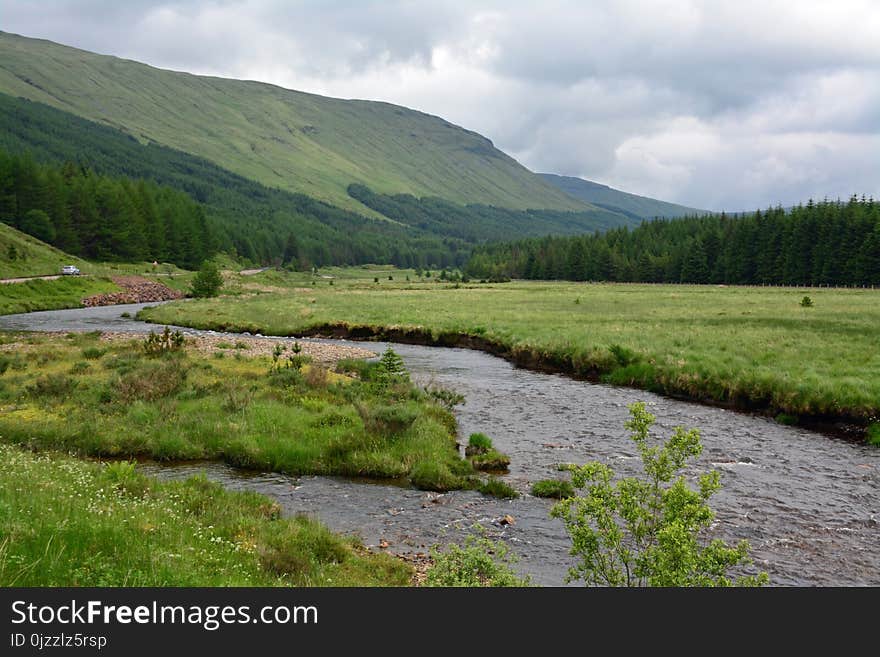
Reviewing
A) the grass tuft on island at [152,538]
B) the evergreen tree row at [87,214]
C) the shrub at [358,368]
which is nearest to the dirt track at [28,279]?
the evergreen tree row at [87,214]

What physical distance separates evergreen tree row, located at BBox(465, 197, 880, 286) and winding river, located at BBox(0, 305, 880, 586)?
4297 inches

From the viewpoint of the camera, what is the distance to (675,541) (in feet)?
25.3

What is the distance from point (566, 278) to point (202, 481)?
6629 inches

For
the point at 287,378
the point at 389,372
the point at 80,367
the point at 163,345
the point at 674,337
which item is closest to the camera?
the point at 287,378

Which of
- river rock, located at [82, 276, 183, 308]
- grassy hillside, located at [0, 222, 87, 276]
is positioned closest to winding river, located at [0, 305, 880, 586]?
river rock, located at [82, 276, 183, 308]

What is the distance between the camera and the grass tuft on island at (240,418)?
725 inches

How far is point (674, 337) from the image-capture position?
39.0m

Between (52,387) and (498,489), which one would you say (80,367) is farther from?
(498,489)

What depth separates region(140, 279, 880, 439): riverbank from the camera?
82.5 feet

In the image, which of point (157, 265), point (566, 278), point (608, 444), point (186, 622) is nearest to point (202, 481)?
point (186, 622)

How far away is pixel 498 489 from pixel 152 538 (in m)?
9.21

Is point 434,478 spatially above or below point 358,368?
below

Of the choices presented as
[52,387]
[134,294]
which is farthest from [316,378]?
[134,294]

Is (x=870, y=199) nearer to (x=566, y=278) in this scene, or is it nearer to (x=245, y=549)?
(x=566, y=278)
